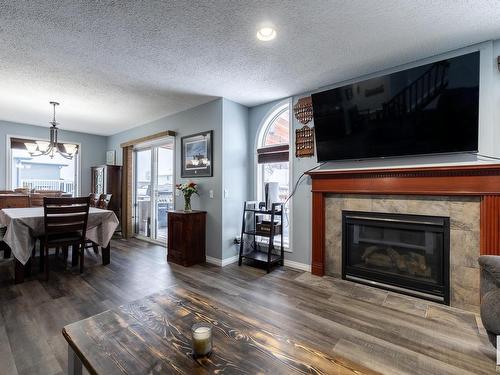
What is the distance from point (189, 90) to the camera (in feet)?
11.1

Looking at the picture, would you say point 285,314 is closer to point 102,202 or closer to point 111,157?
point 102,202

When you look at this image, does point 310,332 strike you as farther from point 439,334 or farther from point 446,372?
point 439,334

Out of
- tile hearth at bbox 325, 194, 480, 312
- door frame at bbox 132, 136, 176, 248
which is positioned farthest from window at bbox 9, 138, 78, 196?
tile hearth at bbox 325, 194, 480, 312

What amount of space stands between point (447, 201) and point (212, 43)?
8.86 ft

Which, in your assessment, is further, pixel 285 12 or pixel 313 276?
pixel 313 276

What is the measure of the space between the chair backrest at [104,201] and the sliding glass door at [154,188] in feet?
3.07

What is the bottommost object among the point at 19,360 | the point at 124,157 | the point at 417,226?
the point at 19,360

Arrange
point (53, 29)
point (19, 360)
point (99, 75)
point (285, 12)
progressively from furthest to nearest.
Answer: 1. point (99, 75)
2. point (53, 29)
3. point (285, 12)
4. point (19, 360)

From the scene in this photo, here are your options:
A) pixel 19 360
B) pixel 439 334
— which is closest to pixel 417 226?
pixel 439 334

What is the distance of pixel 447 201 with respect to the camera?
2439 mm

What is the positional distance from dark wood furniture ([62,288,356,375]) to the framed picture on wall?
2593 mm

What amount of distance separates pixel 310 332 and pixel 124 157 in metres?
5.10

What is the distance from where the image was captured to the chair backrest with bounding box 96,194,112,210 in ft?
14.1

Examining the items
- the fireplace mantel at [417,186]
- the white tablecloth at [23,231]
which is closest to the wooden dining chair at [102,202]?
the white tablecloth at [23,231]
